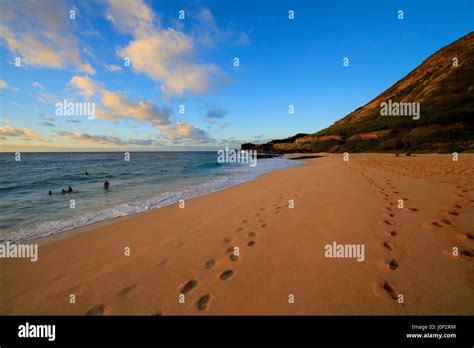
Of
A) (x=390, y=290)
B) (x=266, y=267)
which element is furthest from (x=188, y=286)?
(x=390, y=290)

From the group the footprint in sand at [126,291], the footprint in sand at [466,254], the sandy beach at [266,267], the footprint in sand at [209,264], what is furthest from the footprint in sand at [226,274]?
the footprint in sand at [466,254]

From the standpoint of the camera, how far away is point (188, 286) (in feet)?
10.8

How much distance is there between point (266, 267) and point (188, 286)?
143cm

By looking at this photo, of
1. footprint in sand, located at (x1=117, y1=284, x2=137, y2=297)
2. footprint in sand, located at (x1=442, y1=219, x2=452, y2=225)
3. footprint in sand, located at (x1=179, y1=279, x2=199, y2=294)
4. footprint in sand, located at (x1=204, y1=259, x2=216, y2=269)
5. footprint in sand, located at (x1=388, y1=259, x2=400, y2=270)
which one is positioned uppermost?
footprint in sand, located at (x1=442, y1=219, x2=452, y2=225)

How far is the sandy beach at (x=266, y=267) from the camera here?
2742 mm

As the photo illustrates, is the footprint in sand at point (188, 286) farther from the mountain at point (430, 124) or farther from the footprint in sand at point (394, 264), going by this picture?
the mountain at point (430, 124)

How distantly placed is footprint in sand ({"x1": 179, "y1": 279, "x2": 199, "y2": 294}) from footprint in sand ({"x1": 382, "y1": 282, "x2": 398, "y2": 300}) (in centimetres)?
291

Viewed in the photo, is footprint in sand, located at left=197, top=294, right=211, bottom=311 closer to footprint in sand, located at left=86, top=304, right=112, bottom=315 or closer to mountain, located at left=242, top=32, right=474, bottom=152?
footprint in sand, located at left=86, top=304, right=112, bottom=315

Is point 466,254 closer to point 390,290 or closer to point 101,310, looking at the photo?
point 390,290

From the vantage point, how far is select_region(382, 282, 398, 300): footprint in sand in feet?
8.73

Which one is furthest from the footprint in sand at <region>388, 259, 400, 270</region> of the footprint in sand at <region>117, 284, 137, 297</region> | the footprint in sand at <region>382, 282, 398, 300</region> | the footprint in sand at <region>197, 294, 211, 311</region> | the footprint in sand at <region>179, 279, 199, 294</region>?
the footprint in sand at <region>117, 284, 137, 297</region>

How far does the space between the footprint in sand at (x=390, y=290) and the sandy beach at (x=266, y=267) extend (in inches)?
0.5
